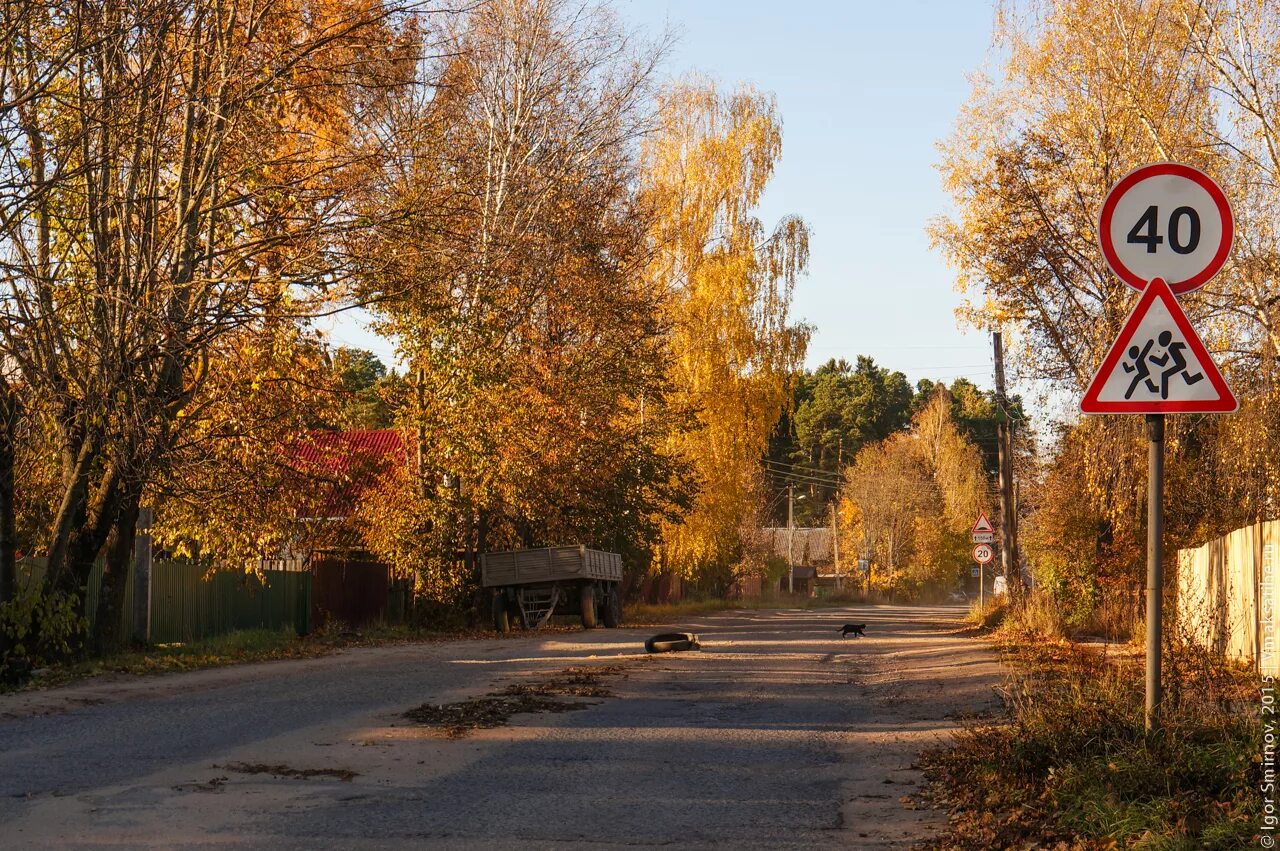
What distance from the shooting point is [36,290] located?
14.2 meters

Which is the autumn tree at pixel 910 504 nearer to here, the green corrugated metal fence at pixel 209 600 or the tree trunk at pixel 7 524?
the green corrugated metal fence at pixel 209 600

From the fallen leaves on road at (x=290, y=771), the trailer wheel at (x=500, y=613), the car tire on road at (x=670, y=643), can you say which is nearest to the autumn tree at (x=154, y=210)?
the fallen leaves on road at (x=290, y=771)

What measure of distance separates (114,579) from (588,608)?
14551 millimetres

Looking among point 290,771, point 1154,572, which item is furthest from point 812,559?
point 1154,572

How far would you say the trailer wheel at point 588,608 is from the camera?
31.6m

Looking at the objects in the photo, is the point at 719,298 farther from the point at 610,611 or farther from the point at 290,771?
the point at 290,771

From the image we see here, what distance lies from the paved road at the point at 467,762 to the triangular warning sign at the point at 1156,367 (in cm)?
243

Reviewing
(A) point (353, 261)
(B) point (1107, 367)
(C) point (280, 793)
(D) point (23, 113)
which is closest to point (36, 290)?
(D) point (23, 113)

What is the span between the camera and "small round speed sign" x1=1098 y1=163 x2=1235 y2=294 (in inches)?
268

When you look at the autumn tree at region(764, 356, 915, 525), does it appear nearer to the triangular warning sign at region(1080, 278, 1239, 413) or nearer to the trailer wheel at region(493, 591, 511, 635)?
the trailer wheel at region(493, 591, 511, 635)

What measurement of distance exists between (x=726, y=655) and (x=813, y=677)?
397 cm

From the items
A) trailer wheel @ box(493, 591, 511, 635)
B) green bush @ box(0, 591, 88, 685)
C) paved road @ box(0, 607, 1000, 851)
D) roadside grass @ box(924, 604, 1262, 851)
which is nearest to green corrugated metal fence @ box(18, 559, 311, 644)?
green bush @ box(0, 591, 88, 685)

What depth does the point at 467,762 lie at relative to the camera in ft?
30.1

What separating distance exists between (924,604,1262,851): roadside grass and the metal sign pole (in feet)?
0.45
